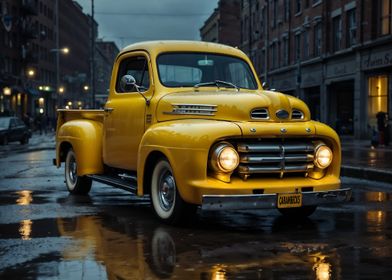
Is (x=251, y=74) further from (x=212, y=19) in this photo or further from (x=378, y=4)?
(x=212, y=19)

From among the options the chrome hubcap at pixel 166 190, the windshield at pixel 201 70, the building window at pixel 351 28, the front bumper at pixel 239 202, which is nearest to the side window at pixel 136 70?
the windshield at pixel 201 70

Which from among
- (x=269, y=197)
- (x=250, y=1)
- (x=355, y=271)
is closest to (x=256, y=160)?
(x=269, y=197)

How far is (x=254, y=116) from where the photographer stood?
7.11 meters

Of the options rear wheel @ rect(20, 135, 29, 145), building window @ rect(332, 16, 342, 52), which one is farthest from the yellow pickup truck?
building window @ rect(332, 16, 342, 52)

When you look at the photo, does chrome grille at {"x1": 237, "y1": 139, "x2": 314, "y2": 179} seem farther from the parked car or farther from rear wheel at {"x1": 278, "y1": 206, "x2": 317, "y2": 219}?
the parked car

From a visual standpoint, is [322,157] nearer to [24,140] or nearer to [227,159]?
[227,159]

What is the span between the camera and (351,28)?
33562 millimetres

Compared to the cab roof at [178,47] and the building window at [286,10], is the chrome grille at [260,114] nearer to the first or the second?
the cab roof at [178,47]

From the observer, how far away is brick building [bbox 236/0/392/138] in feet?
101

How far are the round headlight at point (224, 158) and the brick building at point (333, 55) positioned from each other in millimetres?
24156

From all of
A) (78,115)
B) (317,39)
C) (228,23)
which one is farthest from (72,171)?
(228,23)

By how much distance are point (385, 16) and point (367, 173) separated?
721 inches

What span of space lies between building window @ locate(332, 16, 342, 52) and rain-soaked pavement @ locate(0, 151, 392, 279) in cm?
2673

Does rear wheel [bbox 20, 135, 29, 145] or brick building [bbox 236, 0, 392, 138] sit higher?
brick building [bbox 236, 0, 392, 138]
